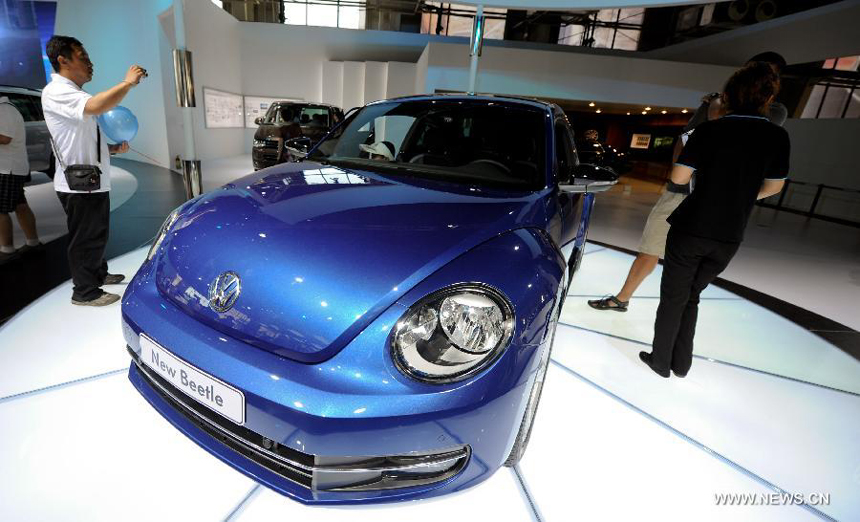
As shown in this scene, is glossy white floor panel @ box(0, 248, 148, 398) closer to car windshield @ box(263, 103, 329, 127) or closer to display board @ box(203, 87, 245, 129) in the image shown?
car windshield @ box(263, 103, 329, 127)

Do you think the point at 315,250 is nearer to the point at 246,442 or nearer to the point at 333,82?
the point at 246,442

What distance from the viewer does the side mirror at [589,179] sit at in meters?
1.74

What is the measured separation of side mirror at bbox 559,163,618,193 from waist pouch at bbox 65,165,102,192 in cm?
228

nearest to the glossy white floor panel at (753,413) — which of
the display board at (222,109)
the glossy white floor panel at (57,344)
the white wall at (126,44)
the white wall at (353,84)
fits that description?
the glossy white floor panel at (57,344)

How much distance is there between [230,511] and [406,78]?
1269cm

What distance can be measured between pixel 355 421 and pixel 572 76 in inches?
419

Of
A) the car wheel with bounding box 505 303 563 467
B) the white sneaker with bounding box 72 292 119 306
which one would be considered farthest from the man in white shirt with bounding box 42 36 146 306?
the car wheel with bounding box 505 303 563 467

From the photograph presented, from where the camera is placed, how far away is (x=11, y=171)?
8.99 feet

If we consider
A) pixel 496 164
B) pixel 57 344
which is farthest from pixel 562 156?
pixel 57 344

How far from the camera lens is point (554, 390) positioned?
6.13 feet

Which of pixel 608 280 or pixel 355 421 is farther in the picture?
pixel 608 280

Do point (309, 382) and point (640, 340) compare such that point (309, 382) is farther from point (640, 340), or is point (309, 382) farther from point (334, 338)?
point (640, 340)

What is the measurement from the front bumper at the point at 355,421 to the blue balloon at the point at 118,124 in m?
2.95

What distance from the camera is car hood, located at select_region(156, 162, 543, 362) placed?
97 cm
